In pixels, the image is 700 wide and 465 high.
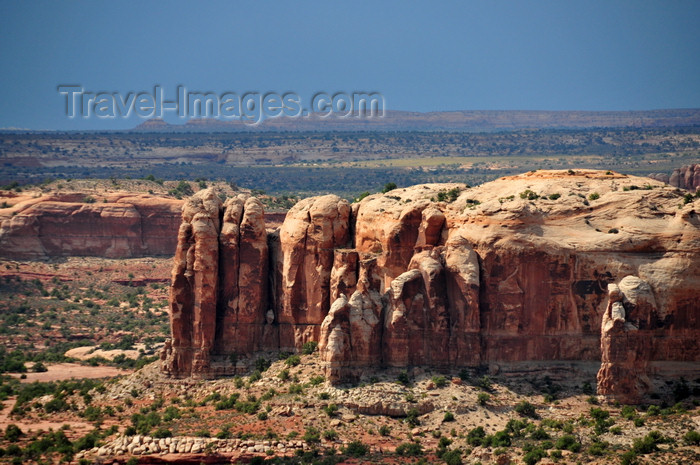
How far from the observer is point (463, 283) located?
71875mm

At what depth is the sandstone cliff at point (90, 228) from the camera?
13250cm

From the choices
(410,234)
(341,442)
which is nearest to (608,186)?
(410,234)

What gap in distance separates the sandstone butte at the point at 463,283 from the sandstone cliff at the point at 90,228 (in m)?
56.5

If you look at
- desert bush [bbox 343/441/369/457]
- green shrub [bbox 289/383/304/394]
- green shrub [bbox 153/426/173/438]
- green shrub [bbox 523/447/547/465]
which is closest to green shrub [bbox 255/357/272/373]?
green shrub [bbox 289/383/304/394]

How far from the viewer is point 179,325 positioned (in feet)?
253

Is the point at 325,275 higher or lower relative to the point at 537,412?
higher

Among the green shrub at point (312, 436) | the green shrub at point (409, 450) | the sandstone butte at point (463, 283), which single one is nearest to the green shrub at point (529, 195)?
the sandstone butte at point (463, 283)

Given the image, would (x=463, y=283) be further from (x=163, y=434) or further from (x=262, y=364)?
(x=163, y=434)

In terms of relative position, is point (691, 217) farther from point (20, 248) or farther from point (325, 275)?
point (20, 248)

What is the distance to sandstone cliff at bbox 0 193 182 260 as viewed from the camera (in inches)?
5217

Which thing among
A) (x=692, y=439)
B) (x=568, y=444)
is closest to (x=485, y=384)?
(x=568, y=444)

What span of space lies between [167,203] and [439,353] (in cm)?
6688

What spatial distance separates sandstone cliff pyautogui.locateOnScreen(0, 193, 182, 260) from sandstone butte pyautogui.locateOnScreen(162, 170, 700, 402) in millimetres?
56460

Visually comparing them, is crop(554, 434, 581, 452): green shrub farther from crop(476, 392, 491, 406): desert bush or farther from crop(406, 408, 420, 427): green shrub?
crop(406, 408, 420, 427): green shrub
